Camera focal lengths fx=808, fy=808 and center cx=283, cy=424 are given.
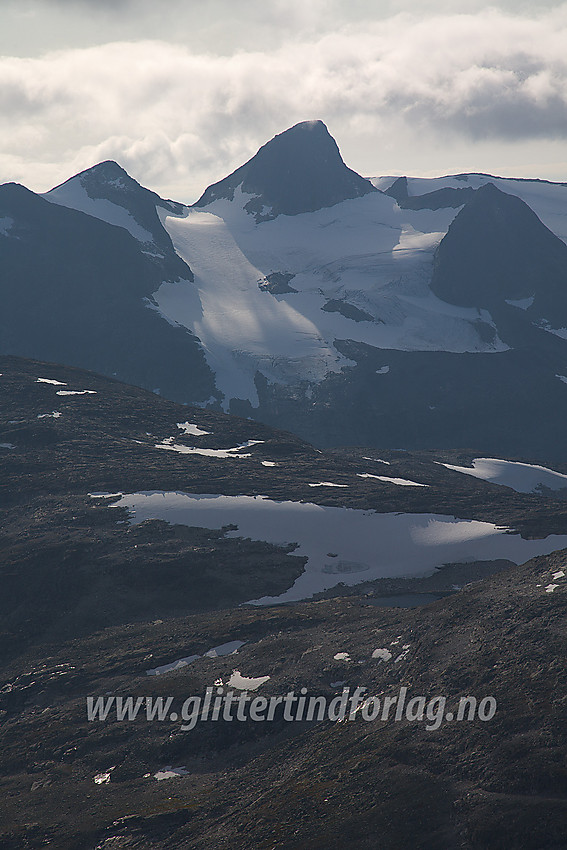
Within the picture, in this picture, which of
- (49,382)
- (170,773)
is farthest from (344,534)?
(49,382)

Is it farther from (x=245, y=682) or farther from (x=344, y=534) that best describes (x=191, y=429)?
(x=245, y=682)

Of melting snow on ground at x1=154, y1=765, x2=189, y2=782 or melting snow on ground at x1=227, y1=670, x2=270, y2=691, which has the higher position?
melting snow on ground at x1=227, y1=670, x2=270, y2=691

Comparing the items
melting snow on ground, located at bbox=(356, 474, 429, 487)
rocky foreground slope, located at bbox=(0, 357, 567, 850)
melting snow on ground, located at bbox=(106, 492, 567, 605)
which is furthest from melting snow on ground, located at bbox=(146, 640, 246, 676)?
melting snow on ground, located at bbox=(356, 474, 429, 487)

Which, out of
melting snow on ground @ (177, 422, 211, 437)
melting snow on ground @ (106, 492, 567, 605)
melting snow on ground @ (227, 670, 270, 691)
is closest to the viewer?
melting snow on ground @ (227, 670, 270, 691)

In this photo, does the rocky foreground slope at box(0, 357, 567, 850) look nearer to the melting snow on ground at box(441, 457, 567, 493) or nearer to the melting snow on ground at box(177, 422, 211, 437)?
the melting snow on ground at box(177, 422, 211, 437)

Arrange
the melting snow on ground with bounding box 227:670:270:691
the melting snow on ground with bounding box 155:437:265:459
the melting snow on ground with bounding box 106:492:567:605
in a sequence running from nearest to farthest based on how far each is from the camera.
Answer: the melting snow on ground with bounding box 227:670:270:691
the melting snow on ground with bounding box 106:492:567:605
the melting snow on ground with bounding box 155:437:265:459

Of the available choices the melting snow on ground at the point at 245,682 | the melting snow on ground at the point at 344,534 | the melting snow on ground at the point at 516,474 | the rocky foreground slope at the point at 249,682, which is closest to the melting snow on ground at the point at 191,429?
the rocky foreground slope at the point at 249,682

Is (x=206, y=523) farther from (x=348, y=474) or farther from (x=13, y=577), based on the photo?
(x=348, y=474)
